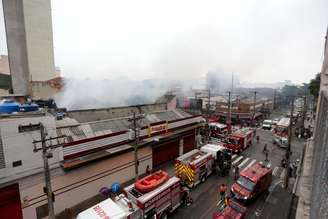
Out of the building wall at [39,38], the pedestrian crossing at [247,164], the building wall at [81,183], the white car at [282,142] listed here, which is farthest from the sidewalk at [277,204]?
the building wall at [39,38]

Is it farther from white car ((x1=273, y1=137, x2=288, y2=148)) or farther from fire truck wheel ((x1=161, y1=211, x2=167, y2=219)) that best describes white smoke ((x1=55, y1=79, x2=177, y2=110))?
fire truck wheel ((x1=161, y1=211, x2=167, y2=219))

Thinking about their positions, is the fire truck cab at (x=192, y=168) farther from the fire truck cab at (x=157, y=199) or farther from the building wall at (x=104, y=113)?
the building wall at (x=104, y=113)

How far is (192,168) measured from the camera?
14.4 meters

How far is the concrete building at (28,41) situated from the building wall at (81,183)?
29.1m

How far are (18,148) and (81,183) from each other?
4653 millimetres

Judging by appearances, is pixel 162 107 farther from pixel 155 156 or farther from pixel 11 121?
pixel 11 121

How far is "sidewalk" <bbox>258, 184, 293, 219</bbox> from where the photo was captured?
11457 mm

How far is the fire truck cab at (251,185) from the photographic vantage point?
12587 mm

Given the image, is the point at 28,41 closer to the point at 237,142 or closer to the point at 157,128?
the point at 157,128

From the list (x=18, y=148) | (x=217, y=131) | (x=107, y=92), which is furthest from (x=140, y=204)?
(x=107, y=92)

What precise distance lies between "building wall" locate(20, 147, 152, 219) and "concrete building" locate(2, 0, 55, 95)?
29.1 metres

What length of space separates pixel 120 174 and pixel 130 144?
265 centimetres

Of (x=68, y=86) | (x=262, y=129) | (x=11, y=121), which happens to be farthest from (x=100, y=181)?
(x=262, y=129)

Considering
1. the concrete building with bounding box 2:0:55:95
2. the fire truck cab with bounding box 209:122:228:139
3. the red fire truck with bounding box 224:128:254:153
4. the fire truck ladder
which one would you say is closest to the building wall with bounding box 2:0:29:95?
the concrete building with bounding box 2:0:55:95
